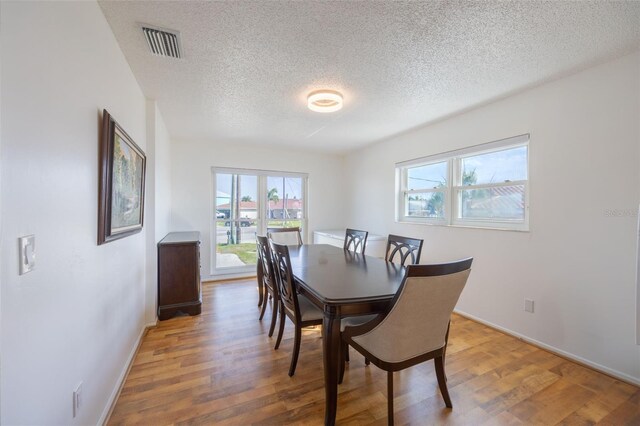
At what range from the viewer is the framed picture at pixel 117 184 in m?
1.50

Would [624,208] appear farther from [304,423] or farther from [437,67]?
[304,423]

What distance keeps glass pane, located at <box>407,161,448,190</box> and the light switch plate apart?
3.72 meters

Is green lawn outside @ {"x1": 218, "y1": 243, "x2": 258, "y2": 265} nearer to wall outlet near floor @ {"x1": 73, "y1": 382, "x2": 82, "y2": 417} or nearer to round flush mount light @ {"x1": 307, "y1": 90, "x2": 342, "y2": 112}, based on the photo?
round flush mount light @ {"x1": 307, "y1": 90, "x2": 342, "y2": 112}

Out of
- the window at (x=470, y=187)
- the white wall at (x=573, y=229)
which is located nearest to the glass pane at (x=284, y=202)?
the window at (x=470, y=187)

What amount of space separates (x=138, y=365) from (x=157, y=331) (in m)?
0.63

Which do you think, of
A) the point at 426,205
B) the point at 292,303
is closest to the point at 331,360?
the point at 292,303

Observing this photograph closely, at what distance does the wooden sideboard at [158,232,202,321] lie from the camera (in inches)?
116

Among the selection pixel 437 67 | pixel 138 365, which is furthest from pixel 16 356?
pixel 437 67

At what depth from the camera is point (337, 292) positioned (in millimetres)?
1573

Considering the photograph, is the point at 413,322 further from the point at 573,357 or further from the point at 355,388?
the point at 573,357

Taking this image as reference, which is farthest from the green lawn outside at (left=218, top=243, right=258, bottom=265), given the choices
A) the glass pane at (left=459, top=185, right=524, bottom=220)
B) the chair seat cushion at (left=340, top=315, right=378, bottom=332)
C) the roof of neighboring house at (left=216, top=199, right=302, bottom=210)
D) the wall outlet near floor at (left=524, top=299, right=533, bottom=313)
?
the wall outlet near floor at (left=524, top=299, right=533, bottom=313)

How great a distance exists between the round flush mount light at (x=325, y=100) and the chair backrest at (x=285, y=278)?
1.45 meters

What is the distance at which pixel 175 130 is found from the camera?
151 inches

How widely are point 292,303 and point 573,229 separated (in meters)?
2.42
